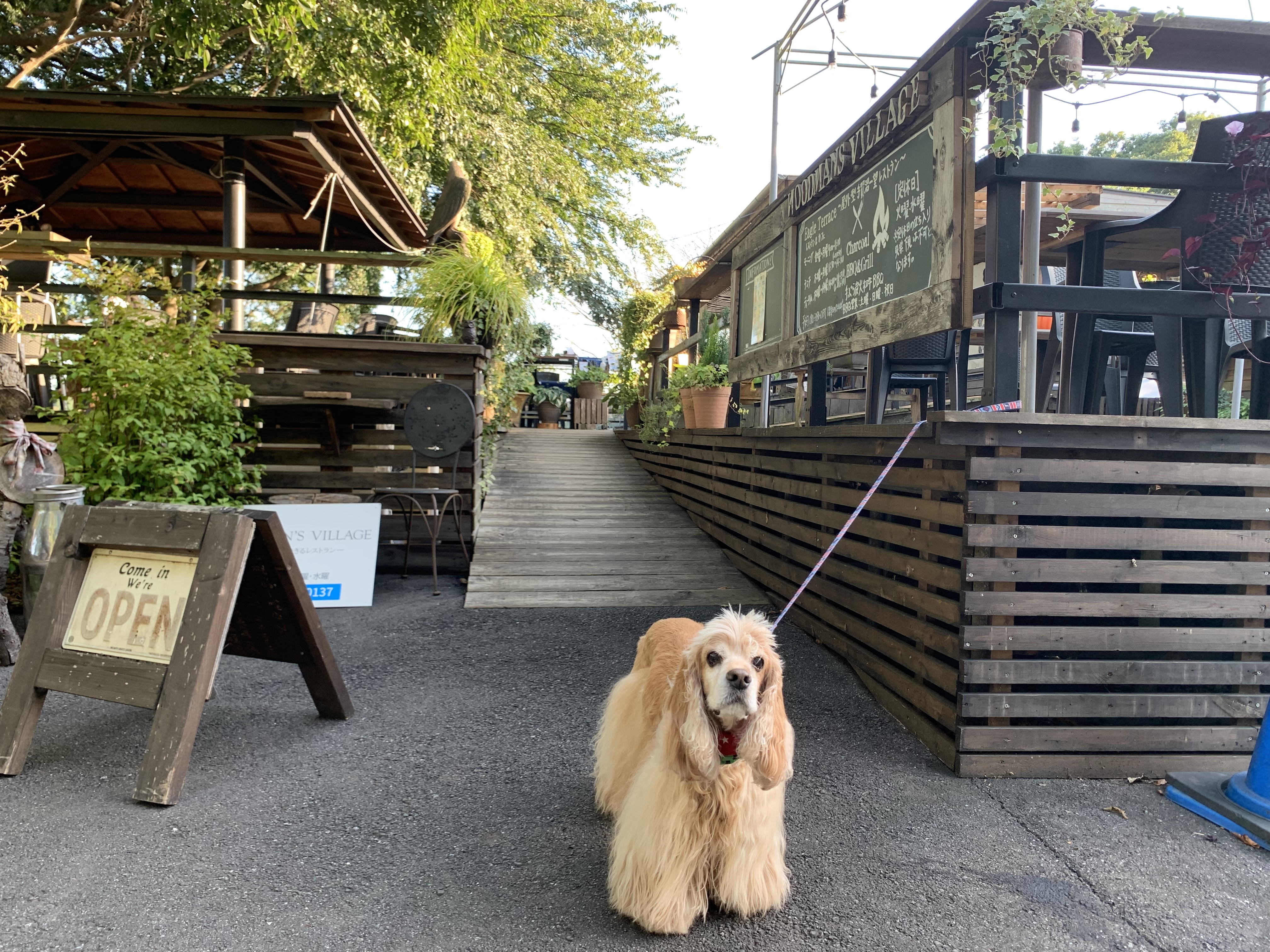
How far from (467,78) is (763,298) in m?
6.42

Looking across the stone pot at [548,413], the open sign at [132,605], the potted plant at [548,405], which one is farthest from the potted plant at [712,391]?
the stone pot at [548,413]

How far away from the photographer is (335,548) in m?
5.28

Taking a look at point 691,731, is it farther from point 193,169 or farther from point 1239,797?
point 193,169

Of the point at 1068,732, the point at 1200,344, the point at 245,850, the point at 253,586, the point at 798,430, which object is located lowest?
the point at 245,850

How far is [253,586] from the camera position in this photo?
3.06 meters

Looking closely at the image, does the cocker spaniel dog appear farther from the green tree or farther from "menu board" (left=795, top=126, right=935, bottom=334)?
the green tree

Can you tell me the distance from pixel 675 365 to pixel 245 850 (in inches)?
321

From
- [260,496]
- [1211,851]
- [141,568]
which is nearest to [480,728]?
[141,568]

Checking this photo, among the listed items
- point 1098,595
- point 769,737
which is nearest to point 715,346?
point 1098,595

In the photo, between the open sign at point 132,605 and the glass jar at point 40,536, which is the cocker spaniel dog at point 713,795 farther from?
the glass jar at point 40,536

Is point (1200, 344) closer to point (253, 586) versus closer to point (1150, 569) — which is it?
point (1150, 569)

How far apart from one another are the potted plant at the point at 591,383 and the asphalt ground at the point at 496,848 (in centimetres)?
1220

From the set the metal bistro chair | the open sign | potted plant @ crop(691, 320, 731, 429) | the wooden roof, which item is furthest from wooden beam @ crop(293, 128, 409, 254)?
the open sign

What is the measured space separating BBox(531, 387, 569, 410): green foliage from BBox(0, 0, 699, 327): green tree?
221 centimetres
